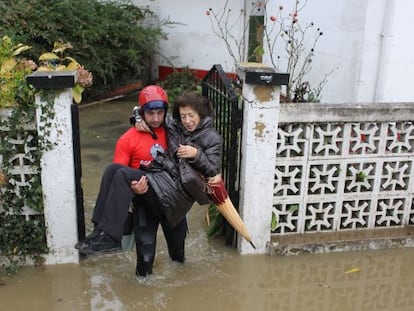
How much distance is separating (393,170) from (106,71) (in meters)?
6.57

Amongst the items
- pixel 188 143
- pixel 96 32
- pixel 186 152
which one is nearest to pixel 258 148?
pixel 188 143

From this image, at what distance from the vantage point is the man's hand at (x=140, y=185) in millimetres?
3337

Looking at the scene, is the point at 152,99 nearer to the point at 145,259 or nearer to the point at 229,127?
the point at 229,127

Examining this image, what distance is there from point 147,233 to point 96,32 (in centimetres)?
651

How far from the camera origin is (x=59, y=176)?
3789 millimetres

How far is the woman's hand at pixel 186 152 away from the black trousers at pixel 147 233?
0.42 metres

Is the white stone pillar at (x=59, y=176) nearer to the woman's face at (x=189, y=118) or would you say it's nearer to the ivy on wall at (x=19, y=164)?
the ivy on wall at (x=19, y=164)

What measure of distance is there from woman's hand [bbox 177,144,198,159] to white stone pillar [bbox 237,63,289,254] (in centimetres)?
74

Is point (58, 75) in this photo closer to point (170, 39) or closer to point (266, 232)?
point (266, 232)

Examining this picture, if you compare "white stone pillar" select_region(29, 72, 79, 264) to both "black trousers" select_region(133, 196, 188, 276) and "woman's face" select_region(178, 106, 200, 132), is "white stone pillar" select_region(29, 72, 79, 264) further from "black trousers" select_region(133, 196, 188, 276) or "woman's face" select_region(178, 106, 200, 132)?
"woman's face" select_region(178, 106, 200, 132)

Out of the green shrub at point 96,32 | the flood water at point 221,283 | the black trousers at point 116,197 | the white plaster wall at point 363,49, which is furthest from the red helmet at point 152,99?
the green shrub at point 96,32

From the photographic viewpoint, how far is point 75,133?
3.76 meters

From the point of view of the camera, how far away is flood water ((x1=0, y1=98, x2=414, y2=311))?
11.8 feet

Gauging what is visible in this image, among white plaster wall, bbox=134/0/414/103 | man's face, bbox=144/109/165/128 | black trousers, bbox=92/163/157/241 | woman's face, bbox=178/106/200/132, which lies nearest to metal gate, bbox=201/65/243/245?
woman's face, bbox=178/106/200/132
